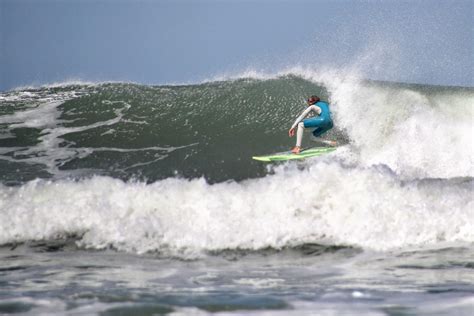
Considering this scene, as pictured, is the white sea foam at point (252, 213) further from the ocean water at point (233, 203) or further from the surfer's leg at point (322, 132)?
the surfer's leg at point (322, 132)

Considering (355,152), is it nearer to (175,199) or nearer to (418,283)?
(175,199)

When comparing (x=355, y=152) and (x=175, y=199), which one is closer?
(x=175, y=199)

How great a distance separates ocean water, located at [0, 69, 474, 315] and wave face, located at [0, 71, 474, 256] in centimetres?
3

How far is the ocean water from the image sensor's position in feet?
20.5

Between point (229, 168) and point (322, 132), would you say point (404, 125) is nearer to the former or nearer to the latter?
point (322, 132)

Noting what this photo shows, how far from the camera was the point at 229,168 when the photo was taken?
12867 mm

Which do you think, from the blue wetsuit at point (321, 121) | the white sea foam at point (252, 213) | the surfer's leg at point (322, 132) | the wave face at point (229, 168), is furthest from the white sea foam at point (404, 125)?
the white sea foam at point (252, 213)

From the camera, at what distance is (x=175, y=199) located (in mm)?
9852

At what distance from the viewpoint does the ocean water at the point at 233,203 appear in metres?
6.25

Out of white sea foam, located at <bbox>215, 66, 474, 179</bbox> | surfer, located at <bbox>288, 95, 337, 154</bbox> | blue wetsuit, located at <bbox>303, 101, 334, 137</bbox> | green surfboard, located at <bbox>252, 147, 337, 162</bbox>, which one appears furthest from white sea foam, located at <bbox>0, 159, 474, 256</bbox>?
white sea foam, located at <bbox>215, 66, 474, 179</bbox>

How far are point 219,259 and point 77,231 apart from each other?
2.36 meters

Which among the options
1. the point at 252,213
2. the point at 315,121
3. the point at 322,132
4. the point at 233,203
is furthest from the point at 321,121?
the point at 252,213

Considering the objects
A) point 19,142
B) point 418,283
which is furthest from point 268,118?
point 418,283

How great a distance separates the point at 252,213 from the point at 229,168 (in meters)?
3.44
